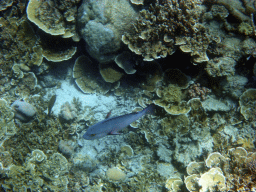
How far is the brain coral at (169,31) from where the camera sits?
12.3ft

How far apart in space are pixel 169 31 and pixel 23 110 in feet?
14.3

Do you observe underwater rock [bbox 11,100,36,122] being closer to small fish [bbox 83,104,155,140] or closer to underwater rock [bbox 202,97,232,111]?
small fish [bbox 83,104,155,140]

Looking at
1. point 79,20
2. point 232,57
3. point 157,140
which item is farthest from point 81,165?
point 232,57

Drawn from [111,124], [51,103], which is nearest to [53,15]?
[51,103]

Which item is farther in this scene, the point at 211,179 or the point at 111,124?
the point at 111,124

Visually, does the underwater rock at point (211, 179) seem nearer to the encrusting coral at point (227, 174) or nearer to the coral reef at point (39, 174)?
the encrusting coral at point (227, 174)

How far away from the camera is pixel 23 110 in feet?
15.0

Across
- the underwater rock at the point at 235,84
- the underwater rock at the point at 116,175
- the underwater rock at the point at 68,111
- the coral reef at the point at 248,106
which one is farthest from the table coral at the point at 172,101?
the underwater rock at the point at 68,111

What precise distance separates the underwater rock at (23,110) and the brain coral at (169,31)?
3.22 meters

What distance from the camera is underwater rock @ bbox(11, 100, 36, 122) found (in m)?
4.53

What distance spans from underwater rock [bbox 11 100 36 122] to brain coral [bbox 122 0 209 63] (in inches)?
127

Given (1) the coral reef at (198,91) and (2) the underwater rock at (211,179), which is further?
(1) the coral reef at (198,91)

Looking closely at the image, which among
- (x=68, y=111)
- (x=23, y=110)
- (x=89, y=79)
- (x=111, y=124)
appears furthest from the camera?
(x=89, y=79)

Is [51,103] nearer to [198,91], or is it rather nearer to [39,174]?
[39,174]
